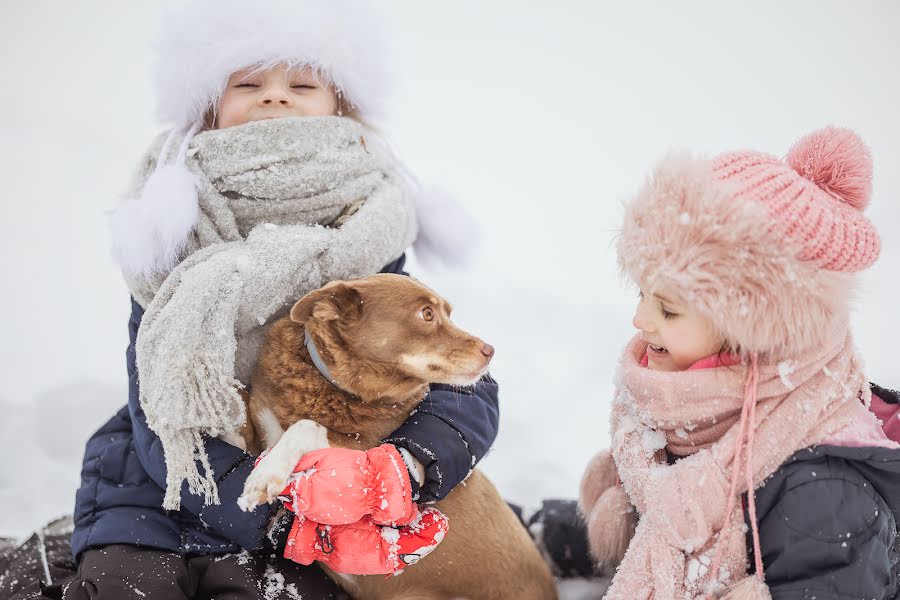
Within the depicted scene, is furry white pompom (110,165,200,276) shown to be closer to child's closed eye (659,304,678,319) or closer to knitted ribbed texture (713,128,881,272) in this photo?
child's closed eye (659,304,678,319)

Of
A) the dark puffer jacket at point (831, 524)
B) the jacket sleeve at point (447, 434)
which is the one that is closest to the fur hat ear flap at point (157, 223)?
the jacket sleeve at point (447, 434)

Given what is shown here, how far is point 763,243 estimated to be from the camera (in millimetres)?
1970

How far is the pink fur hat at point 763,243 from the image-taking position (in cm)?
197

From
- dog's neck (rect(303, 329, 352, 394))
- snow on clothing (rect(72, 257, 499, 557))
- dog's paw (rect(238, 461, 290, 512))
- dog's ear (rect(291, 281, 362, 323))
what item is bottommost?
snow on clothing (rect(72, 257, 499, 557))

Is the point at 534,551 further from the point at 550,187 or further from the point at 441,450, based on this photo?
the point at 550,187

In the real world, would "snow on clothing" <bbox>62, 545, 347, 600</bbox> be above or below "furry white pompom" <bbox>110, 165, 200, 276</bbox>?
below

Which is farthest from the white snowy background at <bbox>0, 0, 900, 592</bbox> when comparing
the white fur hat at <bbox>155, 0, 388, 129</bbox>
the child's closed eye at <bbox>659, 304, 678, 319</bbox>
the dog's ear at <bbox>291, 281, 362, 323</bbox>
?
the child's closed eye at <bbox>659, 304, 678, 319</bbox>

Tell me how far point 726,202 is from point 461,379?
3.51 feet

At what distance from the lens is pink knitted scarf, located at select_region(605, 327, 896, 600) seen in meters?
2.07

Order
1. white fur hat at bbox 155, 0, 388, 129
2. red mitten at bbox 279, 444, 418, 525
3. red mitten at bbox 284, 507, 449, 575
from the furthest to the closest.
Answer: white fur hat at bbox 155, 0, 388, 129 < red mitten at bbox 284, 507, 449, 575 < red mitten at bbox 279, 444, 418, 525

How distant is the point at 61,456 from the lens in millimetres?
4492

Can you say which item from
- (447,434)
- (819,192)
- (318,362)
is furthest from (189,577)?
(819,192)

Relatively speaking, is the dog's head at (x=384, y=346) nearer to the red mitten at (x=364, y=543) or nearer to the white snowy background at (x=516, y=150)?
the red mitten at (x=364, y=543)

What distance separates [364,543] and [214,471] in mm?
613
